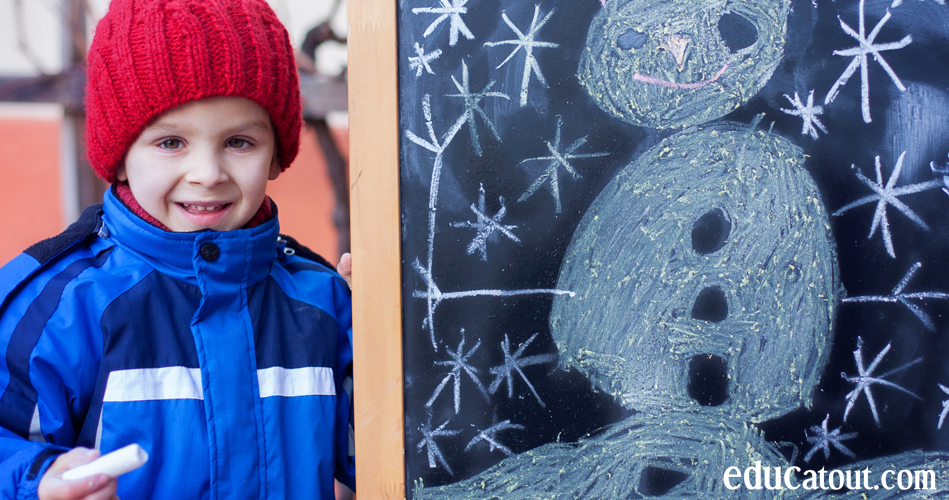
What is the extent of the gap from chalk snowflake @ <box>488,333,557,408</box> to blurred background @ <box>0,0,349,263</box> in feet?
4.42

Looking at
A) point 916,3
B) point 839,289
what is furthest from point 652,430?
point 916,3

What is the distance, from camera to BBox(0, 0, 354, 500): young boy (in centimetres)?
85

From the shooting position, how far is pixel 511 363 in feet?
3.14

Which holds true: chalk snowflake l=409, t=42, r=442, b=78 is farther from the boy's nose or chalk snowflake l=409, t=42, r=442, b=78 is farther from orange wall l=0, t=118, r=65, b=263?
orange wall l=0, t=118, r=65, b=263

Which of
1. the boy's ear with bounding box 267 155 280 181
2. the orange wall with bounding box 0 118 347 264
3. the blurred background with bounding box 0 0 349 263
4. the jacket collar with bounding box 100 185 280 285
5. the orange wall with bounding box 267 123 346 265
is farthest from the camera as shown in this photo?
the orange wall with bounding box 267 123 346 265

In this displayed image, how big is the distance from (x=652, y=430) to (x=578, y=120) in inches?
18.1

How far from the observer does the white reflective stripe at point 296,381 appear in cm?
Answer: 95

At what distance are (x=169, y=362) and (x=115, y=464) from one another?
0.22 meters

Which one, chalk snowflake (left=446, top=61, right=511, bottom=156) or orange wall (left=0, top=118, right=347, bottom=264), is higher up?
orange wall (left=0, top=118, right=347, bottom=264)

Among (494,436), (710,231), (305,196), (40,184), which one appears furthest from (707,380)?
(40,184)

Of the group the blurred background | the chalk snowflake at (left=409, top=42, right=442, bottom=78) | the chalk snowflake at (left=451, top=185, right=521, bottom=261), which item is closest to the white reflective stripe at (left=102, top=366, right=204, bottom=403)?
the chalk snowflake at (left=451, top=185, right=521, bottom=261)

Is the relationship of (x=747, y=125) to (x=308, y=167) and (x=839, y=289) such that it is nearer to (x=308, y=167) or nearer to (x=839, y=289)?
(x=839, y=289)

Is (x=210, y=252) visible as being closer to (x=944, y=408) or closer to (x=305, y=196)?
(x=944, y=408)

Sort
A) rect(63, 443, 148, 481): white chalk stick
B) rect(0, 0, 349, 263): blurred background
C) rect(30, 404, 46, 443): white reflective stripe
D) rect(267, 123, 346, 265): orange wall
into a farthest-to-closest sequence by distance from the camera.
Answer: rect(267, 123, 346, 265): orange wall < rect(0, 0, 349, 263): blurred background < rect(30, 404, 46, 443): white reflective stripe < rect(63, 443, 148, 481): white chalk stick
